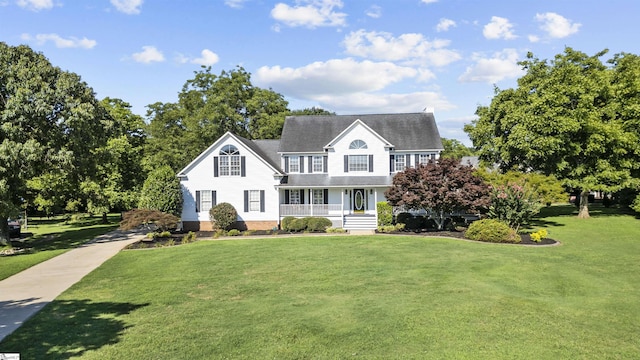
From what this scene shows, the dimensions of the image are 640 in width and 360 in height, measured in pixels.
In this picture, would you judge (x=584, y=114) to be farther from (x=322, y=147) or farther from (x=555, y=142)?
(x=322, y=147)

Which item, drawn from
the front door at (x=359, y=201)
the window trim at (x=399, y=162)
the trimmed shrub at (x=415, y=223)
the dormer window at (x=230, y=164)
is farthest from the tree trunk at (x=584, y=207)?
the dormer window at (x=230, y=164)

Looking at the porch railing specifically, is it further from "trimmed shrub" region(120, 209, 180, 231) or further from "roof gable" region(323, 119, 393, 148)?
"trimmed shrub" region(120, 209, 180, 231)

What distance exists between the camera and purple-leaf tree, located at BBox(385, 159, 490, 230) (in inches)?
892

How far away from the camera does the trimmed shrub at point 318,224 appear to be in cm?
2728

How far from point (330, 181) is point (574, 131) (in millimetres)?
17355

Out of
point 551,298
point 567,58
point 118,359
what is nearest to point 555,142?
point 567,58

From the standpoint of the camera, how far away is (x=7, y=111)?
20172 millimetres

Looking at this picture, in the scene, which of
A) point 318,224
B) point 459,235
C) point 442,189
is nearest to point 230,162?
point 318,224

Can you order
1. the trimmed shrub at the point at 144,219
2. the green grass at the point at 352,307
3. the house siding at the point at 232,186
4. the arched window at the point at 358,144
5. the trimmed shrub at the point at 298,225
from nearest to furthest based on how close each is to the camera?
the green grass at the point at 352,307
the trimmed shrub at the point at 144,219
the trimmed shrub at the point at 298,225
the house siding at the point at 232,186
the arched window at the point at 358,144

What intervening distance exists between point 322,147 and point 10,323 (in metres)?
23.7

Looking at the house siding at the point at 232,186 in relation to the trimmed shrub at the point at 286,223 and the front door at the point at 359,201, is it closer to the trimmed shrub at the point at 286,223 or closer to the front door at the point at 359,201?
the trimmed shrub at the point at 286,223

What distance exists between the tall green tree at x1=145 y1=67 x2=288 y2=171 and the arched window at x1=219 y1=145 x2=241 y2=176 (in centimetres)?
1229

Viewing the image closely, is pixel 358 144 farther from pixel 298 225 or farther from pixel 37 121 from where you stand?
pixel 37 121

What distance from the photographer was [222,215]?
90.8 ft
